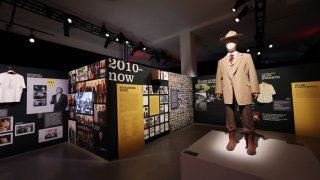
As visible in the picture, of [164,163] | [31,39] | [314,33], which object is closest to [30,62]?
[31,39]

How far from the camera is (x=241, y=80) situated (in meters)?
1.86

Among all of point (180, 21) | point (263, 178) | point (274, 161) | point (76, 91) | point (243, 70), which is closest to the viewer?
point (263, 178)

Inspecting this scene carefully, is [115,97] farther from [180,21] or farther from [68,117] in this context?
[180,21]

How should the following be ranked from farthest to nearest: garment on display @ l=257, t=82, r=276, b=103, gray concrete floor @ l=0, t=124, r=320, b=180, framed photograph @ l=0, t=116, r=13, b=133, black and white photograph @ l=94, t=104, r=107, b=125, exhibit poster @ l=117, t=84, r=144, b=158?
garment on display @ l=257, t=82, r=276, b=103 → framed photograph @ l=0, t=116, r=13, b=133 → exhibit poster @ l=117, t=84, r=144, b=158 → black and white photograph @ l=94, t=104, r=107, b=125 → gray concrete floor @ l=0, t=124, r=320, b=180

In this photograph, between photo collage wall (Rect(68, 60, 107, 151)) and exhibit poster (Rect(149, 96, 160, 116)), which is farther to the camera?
exhibit poster (Rect(149, 96, 160, 116))

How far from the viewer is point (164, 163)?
2.75 m

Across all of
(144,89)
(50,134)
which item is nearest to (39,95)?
(50,134)

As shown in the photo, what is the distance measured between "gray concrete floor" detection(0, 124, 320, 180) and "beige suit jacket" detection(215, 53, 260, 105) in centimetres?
150

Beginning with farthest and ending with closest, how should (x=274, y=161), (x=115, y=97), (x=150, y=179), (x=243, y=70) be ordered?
(x=115, y=97) < (x=150, y=179) < (x=243, y=70) < (x=274, y=161)

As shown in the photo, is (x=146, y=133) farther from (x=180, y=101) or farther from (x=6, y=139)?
(x=6, y=139)

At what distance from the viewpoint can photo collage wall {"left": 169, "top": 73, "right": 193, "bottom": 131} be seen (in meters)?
4.94

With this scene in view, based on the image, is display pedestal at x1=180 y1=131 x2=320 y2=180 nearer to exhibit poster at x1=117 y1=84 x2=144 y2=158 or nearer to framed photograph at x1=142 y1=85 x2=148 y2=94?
exhibit poster at x1=117 y1=84 x2=144 y2=158

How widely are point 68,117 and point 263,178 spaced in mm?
4720

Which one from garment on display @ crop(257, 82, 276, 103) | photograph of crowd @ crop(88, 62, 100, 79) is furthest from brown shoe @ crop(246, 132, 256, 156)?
garment on display @ crop(257, 82, 276, 103)
